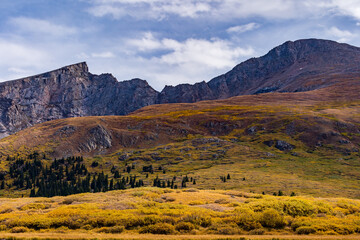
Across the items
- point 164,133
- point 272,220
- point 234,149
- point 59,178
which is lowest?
point 59,178

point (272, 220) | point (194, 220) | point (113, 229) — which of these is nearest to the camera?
point (113, 229)

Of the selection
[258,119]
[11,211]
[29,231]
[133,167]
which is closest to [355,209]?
[29,231]

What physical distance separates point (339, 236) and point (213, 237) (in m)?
11.7

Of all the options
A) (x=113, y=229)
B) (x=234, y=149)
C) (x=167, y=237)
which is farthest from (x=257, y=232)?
→ (x=234, y=149)

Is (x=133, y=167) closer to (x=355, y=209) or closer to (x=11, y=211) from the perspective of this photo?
(x=11, y=211)

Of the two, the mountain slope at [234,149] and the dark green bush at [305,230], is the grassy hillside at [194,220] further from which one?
the mountain slope at [234,149]

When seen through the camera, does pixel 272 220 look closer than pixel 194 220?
Yes

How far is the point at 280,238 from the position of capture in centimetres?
2347

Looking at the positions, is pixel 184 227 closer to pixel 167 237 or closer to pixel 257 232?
pixel 167 237

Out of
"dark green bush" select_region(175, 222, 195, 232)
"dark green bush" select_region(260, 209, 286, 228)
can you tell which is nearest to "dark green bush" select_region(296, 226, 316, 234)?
"dark green bush" select_region(260, 209, 286, 228)

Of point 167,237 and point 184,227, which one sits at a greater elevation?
point 167,237

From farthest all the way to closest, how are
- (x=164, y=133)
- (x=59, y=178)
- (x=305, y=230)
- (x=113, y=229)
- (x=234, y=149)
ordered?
(x=164, y=133)
(x=234, y=149)
(x=59, y=178)
(x=113, y=229)
(x=305, y=230)

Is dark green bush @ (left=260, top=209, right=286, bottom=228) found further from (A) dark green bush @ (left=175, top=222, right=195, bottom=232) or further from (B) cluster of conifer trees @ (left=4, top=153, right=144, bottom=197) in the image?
(B) cluster of conifer trees @ (left=4, top=153, right=144, bottom=197)

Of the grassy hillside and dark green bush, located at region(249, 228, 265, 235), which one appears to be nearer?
dark green bush, located at region(249, 228, 265, 235)
